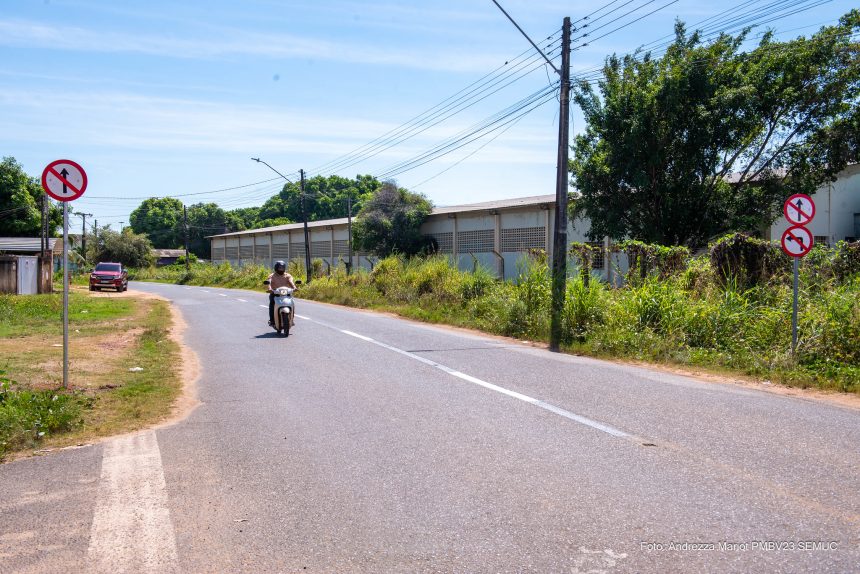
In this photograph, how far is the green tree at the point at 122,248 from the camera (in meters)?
84.0

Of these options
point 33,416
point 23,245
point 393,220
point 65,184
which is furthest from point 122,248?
point 33,416

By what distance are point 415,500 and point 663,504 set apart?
1.65 m

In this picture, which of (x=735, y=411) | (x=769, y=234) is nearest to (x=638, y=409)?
(x=735, y=411)

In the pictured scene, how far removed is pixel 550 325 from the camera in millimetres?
16594

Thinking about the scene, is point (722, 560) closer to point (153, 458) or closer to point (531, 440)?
point (531, 440)

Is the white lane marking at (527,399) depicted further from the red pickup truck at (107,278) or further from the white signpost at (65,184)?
the red pickup truck at (107,278)

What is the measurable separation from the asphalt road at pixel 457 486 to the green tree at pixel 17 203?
43361 mm

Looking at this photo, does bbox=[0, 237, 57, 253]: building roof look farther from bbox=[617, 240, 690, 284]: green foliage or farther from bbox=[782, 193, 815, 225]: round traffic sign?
bbox=[782, 193, 815, 225]: round traffic sign

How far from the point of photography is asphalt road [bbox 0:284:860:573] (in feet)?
13.0

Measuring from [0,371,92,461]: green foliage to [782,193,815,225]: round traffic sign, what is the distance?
34.5 ft

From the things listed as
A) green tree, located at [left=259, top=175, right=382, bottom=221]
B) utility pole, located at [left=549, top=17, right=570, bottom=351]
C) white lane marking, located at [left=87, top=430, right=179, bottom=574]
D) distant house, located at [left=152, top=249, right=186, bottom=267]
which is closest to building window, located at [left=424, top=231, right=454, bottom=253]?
utility pole, located at [left=549, top=17, right=570, bottom=351]

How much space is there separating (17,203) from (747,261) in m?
44.6

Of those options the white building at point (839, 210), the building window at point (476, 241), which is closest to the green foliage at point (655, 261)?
the white building at point (839, 210)

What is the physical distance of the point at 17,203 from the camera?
147 ft
